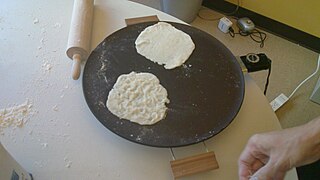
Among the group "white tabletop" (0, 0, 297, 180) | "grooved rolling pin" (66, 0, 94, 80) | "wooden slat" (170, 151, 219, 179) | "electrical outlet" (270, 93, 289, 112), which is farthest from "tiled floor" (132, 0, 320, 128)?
"grooved rolling pin" (66, 0, 94, 80)

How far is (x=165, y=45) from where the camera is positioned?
41.0 inches

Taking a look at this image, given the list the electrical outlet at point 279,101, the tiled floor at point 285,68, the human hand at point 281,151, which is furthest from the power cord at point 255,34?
the human hand at point 281,151

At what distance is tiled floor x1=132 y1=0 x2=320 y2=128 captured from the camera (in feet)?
6.09

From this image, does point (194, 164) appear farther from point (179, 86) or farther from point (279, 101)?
point (279, 101)

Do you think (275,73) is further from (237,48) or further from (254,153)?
(254,153)

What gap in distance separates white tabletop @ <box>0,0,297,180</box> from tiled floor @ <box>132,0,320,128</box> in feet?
3.32

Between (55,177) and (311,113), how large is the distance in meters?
1.60

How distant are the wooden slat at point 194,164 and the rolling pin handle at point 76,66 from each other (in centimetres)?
39

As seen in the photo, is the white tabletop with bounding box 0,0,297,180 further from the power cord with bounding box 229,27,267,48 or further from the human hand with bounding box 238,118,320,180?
the power cord with bounding box 229,27,267,48

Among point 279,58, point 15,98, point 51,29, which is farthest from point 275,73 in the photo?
point 15,98

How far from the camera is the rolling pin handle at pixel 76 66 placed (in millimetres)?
937

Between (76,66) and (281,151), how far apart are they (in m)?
0.63

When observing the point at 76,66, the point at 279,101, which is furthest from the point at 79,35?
the point at 279,101

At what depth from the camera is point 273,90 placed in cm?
195
